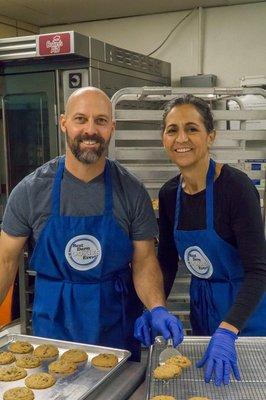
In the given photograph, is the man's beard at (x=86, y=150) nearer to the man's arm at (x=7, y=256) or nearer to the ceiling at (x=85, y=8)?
the man's arm at (x=7, y=256)

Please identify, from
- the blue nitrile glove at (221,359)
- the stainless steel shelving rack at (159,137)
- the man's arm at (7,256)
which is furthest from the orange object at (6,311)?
the blue nitrile glove at (221,359)

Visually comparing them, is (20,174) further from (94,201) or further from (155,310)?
(155,310)

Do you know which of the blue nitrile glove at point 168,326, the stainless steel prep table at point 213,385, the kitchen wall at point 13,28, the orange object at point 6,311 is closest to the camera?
the stainless steel prep table at point 213,385

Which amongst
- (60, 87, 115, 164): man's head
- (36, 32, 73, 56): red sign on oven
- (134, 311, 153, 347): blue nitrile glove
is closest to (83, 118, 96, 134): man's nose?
(60, 87, 115, 164): man's head

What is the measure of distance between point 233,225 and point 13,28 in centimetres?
330

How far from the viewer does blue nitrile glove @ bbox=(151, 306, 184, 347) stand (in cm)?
143

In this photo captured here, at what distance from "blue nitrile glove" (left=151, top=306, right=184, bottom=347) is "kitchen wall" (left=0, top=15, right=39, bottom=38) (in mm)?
3337

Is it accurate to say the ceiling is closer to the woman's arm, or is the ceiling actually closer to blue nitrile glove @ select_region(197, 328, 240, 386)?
the woman's arm

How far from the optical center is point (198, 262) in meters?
1.77

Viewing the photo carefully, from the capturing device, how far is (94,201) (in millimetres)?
1743

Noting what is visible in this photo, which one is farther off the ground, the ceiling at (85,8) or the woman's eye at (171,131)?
the ceiling at (85,8)

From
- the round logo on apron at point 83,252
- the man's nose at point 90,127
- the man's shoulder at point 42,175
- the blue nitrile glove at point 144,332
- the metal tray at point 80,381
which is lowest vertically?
the metal tray at point 80,381

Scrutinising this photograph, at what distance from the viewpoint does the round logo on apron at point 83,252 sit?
5.49ft

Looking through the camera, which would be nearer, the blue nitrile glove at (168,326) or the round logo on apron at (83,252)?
the blue nitrile glove at (168,326)
